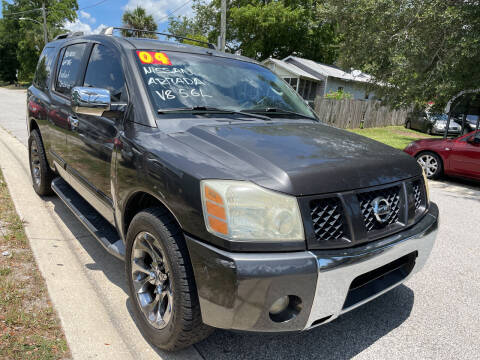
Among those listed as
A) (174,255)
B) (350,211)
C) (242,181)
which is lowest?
(174,255)

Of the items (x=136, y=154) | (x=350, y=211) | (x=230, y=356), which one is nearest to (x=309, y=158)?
(x=350, y=211)

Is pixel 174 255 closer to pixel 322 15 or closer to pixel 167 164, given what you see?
pixel 167 164

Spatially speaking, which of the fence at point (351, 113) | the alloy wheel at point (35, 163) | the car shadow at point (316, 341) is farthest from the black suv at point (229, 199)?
the fence at point (351, 113)

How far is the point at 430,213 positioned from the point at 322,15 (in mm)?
16283

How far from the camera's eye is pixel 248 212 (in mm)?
1703

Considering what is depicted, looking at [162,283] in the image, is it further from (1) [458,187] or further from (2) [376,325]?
(1) [458,187]

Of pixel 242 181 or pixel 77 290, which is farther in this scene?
pixel 77 290

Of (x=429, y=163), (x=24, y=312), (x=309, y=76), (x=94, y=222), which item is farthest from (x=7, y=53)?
(x=24, y=312)

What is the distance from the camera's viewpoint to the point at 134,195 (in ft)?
7.55

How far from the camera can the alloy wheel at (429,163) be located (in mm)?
7977

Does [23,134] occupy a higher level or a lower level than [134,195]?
lower

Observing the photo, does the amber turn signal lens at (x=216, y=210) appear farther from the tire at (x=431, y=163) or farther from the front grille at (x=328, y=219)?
the tire at (x=431, y=163)

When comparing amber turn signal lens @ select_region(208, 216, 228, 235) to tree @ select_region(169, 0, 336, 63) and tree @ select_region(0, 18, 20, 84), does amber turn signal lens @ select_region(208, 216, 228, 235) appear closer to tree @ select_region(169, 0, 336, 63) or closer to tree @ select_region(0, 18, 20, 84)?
tree @ select_region(169, 0, 336, 63)

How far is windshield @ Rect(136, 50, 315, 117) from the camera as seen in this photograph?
2.60m
